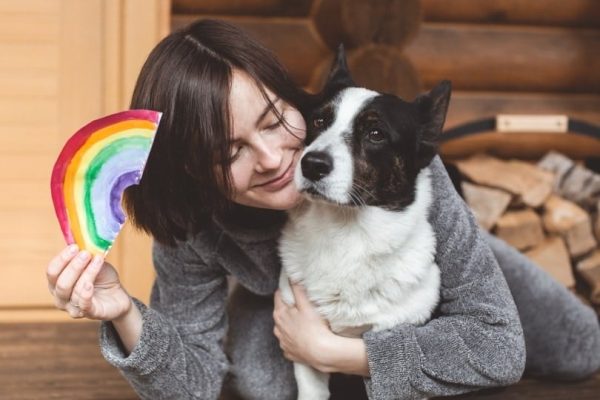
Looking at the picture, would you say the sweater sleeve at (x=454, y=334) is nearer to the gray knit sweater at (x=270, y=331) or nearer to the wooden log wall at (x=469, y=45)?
the gray knit sweater at (x=270, y=331)

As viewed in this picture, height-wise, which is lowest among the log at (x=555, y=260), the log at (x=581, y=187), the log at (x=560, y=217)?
the log at (x=555, y=260)

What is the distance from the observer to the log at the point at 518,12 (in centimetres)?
321

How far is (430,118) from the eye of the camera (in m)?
1.66

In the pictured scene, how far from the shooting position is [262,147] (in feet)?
5.20

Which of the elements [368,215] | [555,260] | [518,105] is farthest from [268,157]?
[518,105]

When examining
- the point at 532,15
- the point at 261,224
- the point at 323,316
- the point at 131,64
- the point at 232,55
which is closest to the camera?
the point at 232,55

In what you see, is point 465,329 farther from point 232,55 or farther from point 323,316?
point 232,55

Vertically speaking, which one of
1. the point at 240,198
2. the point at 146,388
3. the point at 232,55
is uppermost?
the point at 232,55

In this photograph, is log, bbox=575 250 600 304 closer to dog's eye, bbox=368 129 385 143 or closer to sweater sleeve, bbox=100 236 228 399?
sweater sleeve, bbox=100 236 228 399

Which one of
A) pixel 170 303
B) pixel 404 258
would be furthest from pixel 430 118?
pixel 170 303

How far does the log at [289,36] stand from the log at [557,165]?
3.61ft

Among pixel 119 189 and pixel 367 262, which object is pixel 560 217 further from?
pixel 119 189

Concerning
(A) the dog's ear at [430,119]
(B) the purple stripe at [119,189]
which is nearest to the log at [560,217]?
(A) the dog's ear at [430,119]

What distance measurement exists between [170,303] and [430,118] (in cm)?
82
